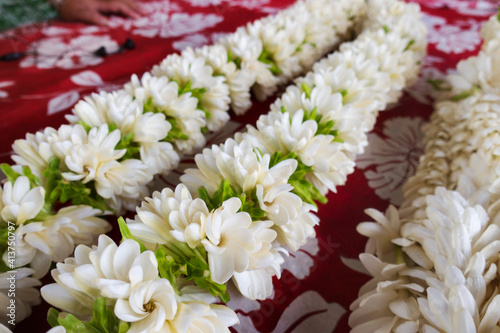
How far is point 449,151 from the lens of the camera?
0.38 meters

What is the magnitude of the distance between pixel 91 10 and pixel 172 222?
2.18 ft

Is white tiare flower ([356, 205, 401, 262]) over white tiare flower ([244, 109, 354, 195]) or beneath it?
beneath

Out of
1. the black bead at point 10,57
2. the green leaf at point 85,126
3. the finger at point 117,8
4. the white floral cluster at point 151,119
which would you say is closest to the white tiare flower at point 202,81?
the white floral cluster at point 151,119

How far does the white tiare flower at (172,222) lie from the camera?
8.1 inches

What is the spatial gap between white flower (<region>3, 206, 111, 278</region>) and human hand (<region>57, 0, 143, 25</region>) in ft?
1.86

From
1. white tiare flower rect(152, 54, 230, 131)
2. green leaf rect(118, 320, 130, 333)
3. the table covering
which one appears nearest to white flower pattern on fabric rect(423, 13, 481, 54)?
the table covering

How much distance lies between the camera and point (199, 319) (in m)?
0.18

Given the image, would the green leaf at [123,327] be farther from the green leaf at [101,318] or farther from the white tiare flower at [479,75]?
the white tiare flower at [479,75]

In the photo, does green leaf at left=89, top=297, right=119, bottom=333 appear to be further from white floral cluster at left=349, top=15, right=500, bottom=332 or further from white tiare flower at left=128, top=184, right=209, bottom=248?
white floral cluster at left=349, top=15, right=500, bottom=332

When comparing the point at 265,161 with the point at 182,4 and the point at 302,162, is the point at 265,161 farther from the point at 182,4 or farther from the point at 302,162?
the point at 182,4

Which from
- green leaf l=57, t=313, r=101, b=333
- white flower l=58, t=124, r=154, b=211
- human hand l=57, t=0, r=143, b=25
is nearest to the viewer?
green leaf l=57, t=313, r=101, b=333

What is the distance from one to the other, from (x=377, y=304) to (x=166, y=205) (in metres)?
0.15

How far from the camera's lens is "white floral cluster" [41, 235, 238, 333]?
0.17 m

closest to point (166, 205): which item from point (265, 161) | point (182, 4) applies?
point (265, 161)
